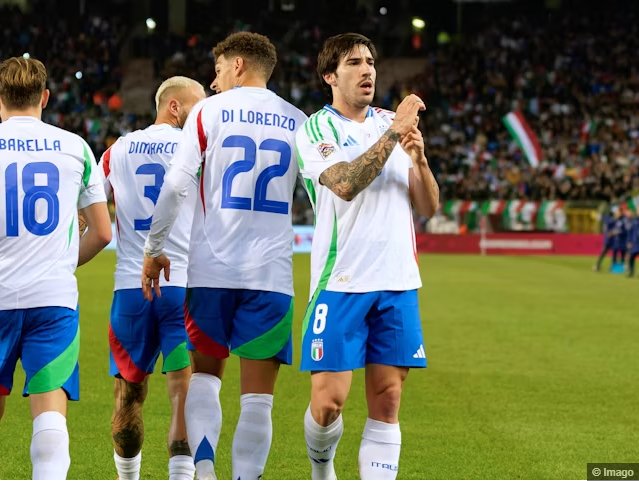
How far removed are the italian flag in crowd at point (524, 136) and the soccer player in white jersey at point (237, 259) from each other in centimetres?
3519

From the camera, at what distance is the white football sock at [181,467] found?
6.08m

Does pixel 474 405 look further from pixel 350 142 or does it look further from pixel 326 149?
pixel 326 149

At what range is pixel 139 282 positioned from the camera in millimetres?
6242

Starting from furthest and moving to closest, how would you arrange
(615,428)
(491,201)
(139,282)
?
(491,201), (615,428), (139,282)

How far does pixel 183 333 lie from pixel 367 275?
143 centimetres

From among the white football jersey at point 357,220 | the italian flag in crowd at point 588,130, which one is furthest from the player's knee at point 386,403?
the italian flag in crowd at point 588,130

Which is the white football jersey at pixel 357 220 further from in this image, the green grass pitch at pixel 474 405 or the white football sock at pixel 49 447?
the green grass pitch at pixel 474 405

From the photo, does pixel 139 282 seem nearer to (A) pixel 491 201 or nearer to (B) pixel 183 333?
(B) pixel 183 333

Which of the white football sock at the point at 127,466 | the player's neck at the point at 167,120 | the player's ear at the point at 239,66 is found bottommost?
the white football sock at the point at 127,466

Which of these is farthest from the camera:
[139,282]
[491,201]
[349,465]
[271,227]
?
[491,201]

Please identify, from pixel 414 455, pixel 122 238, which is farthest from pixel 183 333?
pixel 414 455

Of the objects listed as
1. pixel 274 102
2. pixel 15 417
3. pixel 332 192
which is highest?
pixel 274 102

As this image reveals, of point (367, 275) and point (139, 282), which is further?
point (139, 282)

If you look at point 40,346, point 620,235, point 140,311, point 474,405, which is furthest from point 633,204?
point 40,346
